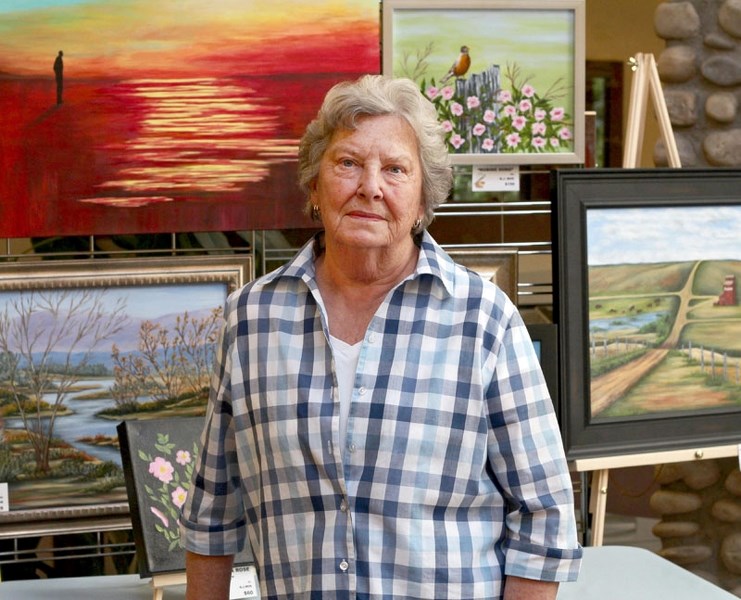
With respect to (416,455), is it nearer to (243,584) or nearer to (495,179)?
(243,584)

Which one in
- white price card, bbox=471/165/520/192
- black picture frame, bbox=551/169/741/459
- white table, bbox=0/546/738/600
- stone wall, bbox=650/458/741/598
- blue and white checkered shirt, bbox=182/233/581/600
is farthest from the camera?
stone wall, bbox=650/458/741/598

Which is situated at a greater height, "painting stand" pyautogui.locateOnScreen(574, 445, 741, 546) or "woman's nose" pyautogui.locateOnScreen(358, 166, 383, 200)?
"woman's nose" pyautogui.locateOnScreen(358, 166, 383, 200)

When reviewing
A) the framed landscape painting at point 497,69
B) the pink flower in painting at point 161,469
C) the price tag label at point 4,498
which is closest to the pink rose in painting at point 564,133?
the framed landscape painting at point 497,69

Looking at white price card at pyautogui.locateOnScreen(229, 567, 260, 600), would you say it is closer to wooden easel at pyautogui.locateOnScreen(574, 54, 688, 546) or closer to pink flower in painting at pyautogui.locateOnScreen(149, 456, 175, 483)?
pink flower in painting at pyautogui.locateOnScreen(149, 456, 175, 483)

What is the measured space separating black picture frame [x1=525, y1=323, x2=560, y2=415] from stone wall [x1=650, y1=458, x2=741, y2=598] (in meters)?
0.93

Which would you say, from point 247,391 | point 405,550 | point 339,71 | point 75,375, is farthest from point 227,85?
point 405,550

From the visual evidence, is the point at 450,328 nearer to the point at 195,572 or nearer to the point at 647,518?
the point at 195,572

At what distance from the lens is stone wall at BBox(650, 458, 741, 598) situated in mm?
3260

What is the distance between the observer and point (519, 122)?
8.75 feet

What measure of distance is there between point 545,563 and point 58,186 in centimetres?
147

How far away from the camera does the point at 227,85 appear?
8.13ft

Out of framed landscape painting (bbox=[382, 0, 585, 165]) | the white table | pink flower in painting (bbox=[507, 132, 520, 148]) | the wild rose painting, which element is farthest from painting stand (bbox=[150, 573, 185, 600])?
pink flower in painting (bbox=[507, 132, 520, 148])

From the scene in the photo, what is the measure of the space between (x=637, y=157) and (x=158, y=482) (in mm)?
1462

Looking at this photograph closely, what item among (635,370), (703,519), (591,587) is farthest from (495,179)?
(703,519)
